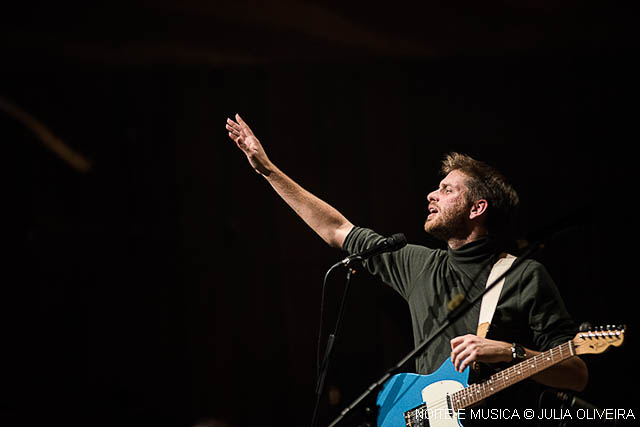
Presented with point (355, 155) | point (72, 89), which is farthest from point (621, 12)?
point (72, 89)

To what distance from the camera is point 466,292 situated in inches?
96.9

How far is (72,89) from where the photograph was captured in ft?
13.1

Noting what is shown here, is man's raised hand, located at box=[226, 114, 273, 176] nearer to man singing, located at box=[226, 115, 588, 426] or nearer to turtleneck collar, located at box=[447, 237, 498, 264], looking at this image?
man singing, located at box=[226, 115, 588, 426]

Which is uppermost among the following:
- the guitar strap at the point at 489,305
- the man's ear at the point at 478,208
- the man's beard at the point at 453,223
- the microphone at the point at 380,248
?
the man's ear at the point at 478,208

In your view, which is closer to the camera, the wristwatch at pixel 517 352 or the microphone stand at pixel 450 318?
the microphone stand at pixel 450 318

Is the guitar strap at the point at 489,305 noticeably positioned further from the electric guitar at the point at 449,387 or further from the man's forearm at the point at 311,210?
the man's forearm at the point at 311,210

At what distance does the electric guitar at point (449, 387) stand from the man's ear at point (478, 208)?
0.67 metres

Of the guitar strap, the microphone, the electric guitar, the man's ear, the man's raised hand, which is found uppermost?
the man's raised hand

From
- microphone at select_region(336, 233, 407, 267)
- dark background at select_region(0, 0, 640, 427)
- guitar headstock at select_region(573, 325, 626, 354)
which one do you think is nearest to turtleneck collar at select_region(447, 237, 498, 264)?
microphone at select_region(336, 233, 407, 267)

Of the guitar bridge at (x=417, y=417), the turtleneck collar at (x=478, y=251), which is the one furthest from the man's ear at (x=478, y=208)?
the guitar bridge at (x=417, y=417)

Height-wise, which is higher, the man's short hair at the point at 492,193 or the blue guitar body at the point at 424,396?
the man's short hair at the point at 492,193

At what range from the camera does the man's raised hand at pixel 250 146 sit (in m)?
2.77

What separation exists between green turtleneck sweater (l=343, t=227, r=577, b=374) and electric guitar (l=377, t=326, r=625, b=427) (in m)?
0.13

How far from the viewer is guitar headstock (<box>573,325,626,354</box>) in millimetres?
1988
